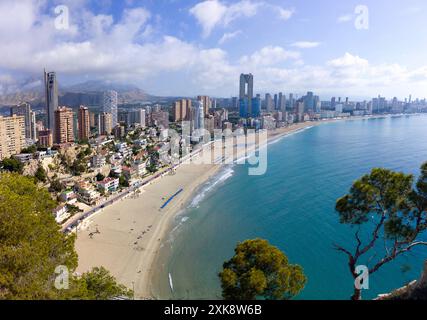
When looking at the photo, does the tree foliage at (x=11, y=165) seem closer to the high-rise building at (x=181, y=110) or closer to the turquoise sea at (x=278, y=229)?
the turquoise sea at (x=278, y=229)

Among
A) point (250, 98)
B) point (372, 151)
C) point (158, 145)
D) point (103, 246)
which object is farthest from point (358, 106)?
point (103, 246)

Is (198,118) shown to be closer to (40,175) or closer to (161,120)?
(161,120)

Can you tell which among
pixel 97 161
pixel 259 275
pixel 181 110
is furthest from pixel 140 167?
pixel 181 110

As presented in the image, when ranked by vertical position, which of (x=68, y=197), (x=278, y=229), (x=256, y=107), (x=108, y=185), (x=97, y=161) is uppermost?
(x=256, y=107)

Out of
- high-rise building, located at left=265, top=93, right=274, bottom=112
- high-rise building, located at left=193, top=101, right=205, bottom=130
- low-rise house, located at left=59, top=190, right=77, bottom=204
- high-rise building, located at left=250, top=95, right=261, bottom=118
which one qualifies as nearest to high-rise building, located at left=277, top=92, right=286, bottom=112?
high-rise building, located at left=265, top=93, right=274, bottom=112
